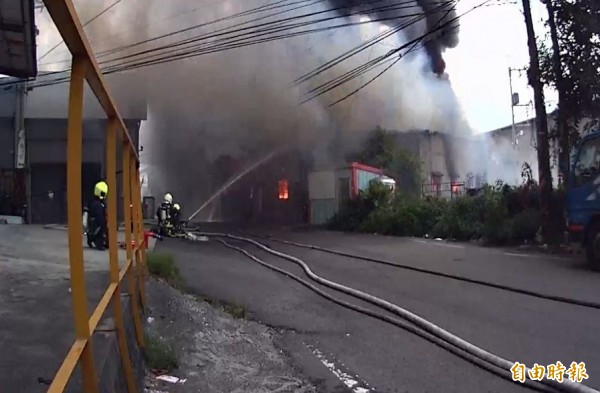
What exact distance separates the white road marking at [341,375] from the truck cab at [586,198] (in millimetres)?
5569

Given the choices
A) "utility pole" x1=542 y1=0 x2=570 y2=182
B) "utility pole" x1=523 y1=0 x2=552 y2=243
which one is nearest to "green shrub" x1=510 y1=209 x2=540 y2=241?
"utility pole" x1=523 y1=0 x2=552 y2=243

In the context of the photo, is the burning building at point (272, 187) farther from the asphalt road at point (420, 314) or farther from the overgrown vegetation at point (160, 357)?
the overgrown vegetation at point (160, 357)

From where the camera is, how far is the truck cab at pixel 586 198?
870cm

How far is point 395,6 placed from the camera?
21266 mm

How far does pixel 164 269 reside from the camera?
25.6 ft

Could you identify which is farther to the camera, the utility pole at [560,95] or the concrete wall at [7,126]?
the concrete wall at [7,126]

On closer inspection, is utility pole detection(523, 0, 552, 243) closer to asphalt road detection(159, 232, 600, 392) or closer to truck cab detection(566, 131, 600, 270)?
asphalt road detection(159, 232, 600, 392)

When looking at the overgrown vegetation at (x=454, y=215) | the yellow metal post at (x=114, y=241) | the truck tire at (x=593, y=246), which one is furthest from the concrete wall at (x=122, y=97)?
the yellow metal post at (x=114, y=241)

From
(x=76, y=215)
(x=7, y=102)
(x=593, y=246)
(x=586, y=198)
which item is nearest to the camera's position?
(x=76, y=215)

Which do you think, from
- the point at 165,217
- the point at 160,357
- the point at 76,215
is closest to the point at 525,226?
the point at 165,217

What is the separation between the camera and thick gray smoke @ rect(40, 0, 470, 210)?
19250 mm

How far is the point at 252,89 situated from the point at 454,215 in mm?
8242

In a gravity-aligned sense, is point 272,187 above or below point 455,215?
above

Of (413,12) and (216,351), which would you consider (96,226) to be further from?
(413,12)
